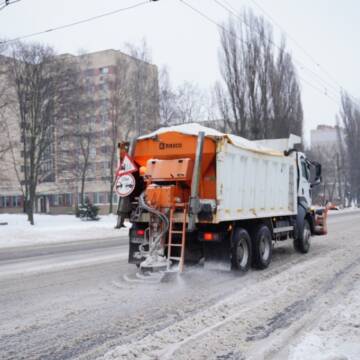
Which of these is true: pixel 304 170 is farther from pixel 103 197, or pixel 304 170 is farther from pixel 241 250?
pixel 103 197

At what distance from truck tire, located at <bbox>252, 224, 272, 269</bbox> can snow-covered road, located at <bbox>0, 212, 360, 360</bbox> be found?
0.86 feet

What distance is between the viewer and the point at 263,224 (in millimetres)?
11008

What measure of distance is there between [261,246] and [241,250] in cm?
81

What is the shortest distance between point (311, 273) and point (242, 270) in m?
1.42

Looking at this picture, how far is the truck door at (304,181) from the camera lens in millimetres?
13313

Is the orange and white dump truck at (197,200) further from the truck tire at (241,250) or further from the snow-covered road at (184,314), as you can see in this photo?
the snow-covered road at (184,314)

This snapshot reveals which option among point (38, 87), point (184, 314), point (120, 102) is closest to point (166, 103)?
point (120, 102)

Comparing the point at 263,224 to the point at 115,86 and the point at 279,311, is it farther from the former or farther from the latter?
the point at 115,86

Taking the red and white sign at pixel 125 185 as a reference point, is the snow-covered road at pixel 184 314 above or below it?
below

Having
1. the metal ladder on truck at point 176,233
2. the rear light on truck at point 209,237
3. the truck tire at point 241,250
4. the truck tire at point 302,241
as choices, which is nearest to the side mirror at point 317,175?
the truck tire at point 302,241

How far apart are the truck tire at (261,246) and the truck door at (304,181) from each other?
104 inches

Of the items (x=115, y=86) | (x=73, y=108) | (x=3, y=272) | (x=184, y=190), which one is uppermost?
(x=115, y=86)

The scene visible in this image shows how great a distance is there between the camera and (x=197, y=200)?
Result: 9016 mm

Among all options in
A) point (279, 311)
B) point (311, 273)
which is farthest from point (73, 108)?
point (279, 311)
